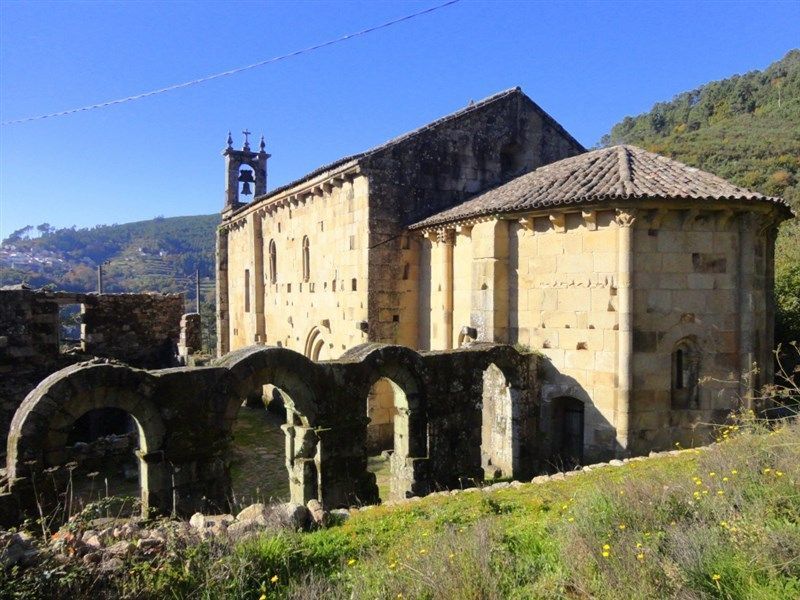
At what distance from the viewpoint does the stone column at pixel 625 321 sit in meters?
9.38

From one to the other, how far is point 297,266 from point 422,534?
13.1 m

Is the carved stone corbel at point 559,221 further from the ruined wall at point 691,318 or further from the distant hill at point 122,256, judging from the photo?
the distant hill at point 122,256

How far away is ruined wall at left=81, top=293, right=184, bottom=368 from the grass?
583 inches

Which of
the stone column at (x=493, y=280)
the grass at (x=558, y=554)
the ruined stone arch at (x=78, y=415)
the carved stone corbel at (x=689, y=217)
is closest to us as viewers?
the grass at (x=558, y=554)

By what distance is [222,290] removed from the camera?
79.9 ft

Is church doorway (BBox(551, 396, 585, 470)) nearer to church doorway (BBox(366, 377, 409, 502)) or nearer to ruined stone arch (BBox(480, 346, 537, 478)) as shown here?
ruined stone arch (BBox(480, 346, 537, 478))

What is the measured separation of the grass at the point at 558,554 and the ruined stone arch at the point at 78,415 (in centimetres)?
276

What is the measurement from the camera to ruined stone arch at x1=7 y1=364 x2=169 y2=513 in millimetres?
6281

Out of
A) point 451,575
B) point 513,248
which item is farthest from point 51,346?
point 451,575

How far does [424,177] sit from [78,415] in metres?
9.54

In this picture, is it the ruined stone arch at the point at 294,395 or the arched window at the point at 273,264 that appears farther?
the arched window at the point at 273,264

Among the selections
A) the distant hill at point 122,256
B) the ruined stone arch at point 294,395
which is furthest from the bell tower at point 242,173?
the distant hill at point 122,256

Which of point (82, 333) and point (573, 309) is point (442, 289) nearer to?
point (573, 309)

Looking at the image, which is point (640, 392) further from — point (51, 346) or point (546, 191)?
point (51, 346)
